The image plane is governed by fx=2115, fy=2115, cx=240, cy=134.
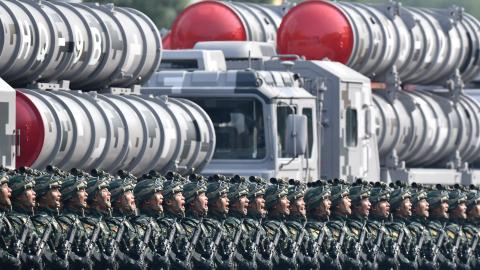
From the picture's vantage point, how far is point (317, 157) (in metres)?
28.9

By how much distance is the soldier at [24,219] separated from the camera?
19.8 meters

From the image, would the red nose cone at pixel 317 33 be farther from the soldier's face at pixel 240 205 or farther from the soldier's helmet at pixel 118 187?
the soldier's helmet at pixel 118 187

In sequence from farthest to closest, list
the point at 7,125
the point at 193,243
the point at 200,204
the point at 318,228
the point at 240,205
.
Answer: the point at 318,228 < the point at 240,205 < the point at 7,125 < the point at 200,204 < the point at 193,243

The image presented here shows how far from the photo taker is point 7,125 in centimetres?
2303

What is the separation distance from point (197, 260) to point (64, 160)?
8.46 feet

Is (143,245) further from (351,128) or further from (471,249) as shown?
(351,128)

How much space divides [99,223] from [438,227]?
24.1 ft

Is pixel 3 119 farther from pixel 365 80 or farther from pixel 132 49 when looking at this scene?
pixel 365 80

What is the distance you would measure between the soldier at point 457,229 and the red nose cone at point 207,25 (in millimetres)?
6130

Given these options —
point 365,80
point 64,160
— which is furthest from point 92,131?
point 365,80

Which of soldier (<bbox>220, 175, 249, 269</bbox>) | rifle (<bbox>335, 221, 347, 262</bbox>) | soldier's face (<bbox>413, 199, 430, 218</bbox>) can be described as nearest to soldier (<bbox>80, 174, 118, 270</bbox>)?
soldier (<bbox>220, 175, 249, 269</bbox>)

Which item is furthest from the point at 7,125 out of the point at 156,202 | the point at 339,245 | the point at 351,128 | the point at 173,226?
the point at 351,128

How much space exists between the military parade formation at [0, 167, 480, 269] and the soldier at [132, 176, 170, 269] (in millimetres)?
11

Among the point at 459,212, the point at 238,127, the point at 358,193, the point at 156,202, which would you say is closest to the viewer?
the point at 156,202
